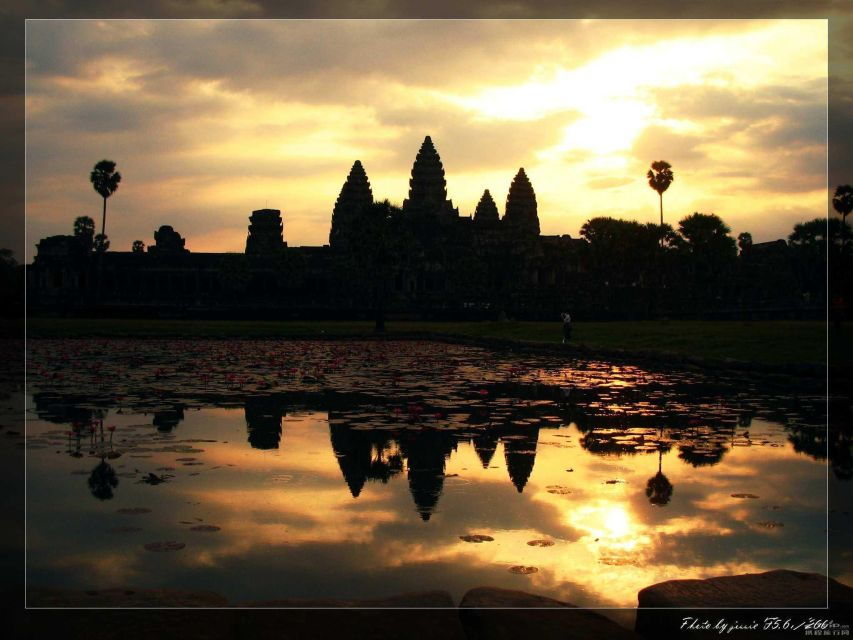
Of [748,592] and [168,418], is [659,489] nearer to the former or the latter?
[748,592]

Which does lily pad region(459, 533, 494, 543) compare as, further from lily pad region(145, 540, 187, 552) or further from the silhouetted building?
the silhouetted building

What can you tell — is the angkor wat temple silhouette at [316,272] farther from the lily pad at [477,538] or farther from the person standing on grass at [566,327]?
the lily pad at [477,538]

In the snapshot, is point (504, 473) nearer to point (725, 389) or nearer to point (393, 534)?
point (393, 534)

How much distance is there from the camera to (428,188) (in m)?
125

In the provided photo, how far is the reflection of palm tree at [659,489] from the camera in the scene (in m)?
7.28

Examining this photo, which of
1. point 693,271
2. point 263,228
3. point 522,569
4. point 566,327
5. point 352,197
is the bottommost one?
point 522,569

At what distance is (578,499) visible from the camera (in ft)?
24.0

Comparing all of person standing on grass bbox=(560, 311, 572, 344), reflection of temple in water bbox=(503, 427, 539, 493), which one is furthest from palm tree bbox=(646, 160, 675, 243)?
reflection of temple in water bbox=(503, 427, 539, 493)

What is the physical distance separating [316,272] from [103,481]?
9456 centimetres

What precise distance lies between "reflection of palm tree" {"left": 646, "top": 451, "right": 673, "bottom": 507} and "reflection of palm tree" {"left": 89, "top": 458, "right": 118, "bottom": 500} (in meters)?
4.68
